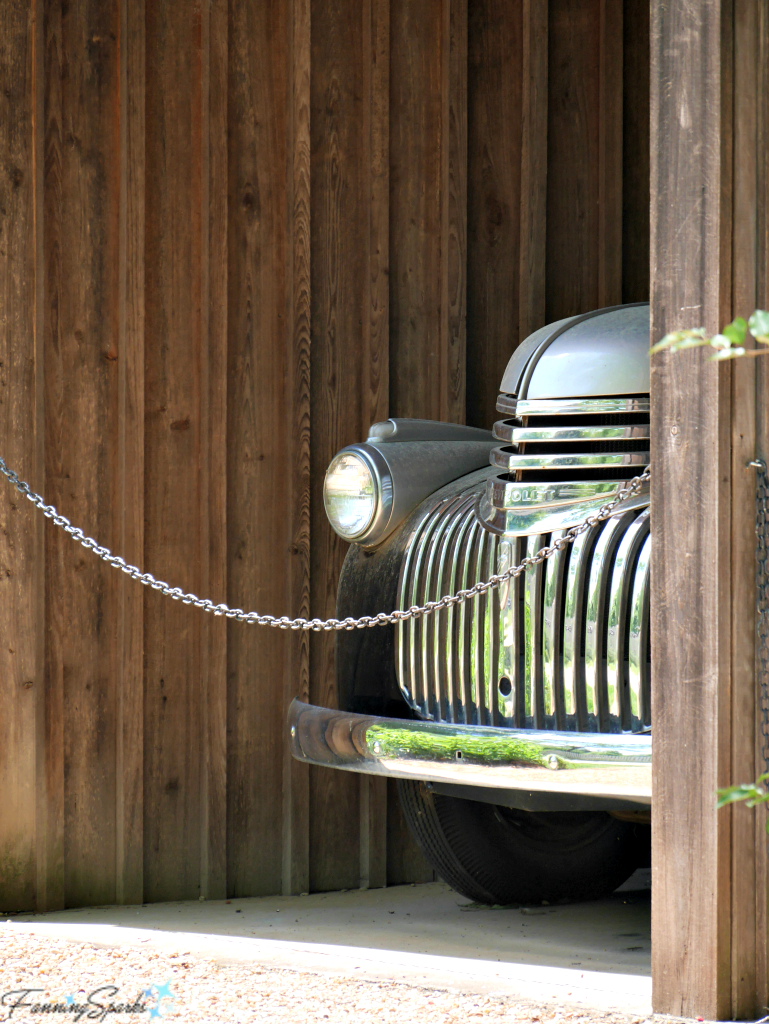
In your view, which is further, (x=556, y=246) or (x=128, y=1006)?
(x=556, y=246)

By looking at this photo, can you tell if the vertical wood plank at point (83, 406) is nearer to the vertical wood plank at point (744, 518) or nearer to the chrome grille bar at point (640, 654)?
the chrome grille bar at point (640, 654)

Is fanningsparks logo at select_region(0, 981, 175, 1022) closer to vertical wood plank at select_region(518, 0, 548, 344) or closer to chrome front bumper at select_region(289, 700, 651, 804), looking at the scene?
chrome front bumper at select_region(289, 700, 651, 804)

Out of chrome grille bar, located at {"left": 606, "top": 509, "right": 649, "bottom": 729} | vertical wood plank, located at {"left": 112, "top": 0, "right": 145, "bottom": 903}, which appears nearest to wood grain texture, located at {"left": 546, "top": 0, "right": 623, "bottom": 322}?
vertical wood plank, located at {"left": 112, "top": 0, "right": 145, "bottom": 903}

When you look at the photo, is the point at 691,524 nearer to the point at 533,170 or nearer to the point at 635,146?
the point at 533,170

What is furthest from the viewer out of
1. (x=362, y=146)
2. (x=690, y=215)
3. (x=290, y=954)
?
(x=362, y=146)

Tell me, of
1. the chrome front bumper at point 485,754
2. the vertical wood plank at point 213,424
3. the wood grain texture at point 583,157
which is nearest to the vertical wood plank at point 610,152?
the wood grain texture at point 583,157

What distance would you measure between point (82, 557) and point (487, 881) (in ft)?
5.28

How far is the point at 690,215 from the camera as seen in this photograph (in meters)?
2.65

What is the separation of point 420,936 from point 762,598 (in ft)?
5.05

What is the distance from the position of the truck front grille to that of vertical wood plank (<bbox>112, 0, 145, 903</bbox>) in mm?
992

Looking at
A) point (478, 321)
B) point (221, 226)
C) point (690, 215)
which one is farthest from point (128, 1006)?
point (478, 321)

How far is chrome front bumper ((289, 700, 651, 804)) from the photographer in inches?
110

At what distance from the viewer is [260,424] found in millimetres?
4211

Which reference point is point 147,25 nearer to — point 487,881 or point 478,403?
point 478,403
